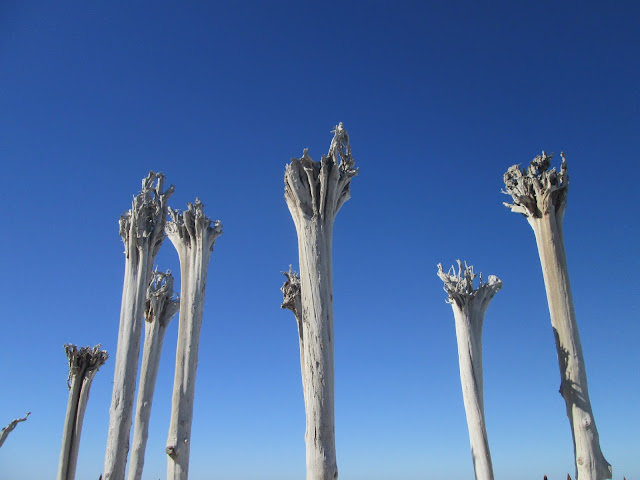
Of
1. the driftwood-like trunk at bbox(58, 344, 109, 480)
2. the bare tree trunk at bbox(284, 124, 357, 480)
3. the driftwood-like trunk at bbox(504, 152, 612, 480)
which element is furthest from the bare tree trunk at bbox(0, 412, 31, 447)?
the driftwood-like trunk at bbox(504, 152, 612, 480)

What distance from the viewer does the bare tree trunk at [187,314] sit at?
11.8m

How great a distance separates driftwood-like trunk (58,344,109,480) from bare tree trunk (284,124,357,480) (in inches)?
389

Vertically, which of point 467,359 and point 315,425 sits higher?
point 467,359

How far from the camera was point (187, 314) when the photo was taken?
1330cm

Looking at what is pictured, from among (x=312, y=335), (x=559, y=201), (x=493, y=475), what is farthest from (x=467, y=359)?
(x=312, y=335)

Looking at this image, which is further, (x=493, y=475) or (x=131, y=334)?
(x=493, y=475)

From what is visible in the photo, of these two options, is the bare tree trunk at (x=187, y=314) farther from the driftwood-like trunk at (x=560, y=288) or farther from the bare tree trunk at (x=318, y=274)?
the driftwood-like trunk at (x=560, y=288)

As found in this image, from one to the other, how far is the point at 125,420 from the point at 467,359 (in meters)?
9.55

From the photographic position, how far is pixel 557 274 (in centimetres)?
1109

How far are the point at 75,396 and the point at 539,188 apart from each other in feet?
49.6

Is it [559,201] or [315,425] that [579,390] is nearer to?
[559,201]

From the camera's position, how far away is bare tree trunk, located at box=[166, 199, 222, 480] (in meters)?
11.8

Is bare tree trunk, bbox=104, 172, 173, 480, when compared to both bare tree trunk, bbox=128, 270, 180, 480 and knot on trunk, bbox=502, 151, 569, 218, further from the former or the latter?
knot on trunk, bbox=502, 151, 569, 218

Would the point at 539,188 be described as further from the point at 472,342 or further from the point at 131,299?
the point at 131,299
